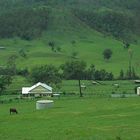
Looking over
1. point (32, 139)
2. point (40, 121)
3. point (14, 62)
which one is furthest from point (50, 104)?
point (14, 62)

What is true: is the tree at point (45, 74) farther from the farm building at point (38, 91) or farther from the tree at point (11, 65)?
the tree at point (11, 65)

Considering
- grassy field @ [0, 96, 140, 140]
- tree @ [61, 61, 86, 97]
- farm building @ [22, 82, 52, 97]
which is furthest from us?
tree @ [61, 61, 86, 97]

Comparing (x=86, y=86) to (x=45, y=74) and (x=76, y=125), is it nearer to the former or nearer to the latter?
(x=45, y=74)

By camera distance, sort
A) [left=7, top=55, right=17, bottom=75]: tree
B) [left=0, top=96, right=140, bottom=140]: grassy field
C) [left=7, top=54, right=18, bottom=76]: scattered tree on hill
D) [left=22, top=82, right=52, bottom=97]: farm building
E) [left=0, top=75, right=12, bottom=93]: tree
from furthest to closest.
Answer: [left=7, top=55, right=17, bottom=75]: tree, [left=7, top=54, right=18, bottom=76]: scattered tree on hill, [left=0, top=75, right=12, bottom=93]: tree, [left=22, top=82, right=52, bottom=97]: farm building, [left=0, top=96, right=140, bottom=140]: grassy field

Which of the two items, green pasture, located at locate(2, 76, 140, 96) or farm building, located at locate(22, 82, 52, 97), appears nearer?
farm building, located at locate(22, 82, 52, 97)

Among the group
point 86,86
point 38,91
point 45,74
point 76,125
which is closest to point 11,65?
point 45,74

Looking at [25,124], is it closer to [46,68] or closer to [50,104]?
[50,104]

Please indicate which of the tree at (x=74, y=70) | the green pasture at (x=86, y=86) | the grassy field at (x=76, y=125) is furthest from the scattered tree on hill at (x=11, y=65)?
the grassy field at (x=76, y=125)

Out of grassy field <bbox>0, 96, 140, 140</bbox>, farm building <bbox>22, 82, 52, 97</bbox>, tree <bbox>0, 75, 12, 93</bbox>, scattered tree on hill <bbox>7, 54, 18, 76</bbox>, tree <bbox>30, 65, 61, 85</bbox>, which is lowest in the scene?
grassy field <bbox>0, 96, 140, 140</bbox>

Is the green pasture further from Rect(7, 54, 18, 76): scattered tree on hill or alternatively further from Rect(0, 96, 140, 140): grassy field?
Rect(0, 96, 140, 140): grassy field

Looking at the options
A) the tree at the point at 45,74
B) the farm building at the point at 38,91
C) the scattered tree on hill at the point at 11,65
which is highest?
the scattered tree on hill at the point at 11,65

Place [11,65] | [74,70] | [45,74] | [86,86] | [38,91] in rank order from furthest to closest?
[11,65] < [74,70] < [45,74] < [86,86] < [38,91]

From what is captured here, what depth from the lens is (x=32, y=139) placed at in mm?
39781

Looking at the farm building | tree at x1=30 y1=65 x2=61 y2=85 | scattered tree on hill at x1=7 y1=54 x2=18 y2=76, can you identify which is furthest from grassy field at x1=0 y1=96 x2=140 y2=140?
scattered tree on hill at x1=7 y1=54 x2=18 y2=76
